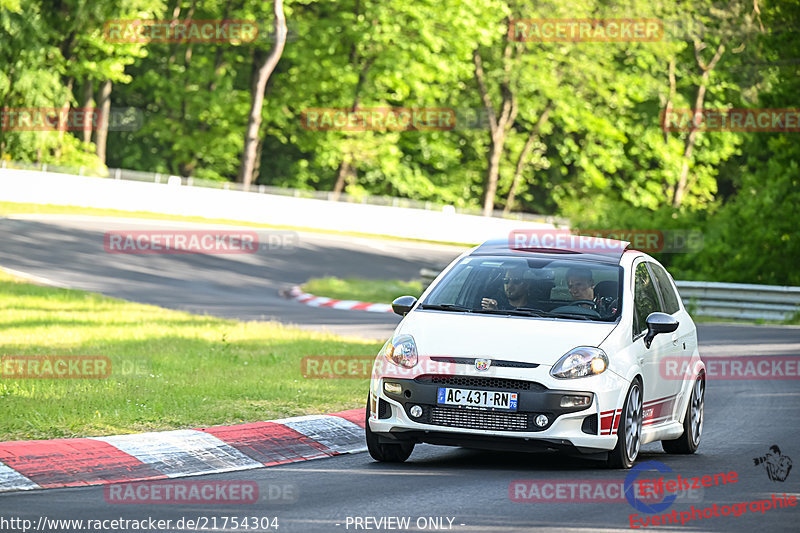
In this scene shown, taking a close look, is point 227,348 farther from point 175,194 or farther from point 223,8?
point 223,8

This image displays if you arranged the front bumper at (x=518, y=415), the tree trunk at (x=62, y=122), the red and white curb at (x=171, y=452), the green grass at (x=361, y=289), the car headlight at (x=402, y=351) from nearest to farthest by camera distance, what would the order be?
the red and white curb at (x=171, y=452) → the front bumper at (x=518, y=415) → the car headlight at (x=402, y=351) → the green grass at (x=361, y=289) → the tree trunk at (x=62, y=122)

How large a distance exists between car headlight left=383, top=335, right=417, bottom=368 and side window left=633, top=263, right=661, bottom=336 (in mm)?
1709

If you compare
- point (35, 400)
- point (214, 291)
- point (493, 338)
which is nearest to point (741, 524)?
point (493, 338)

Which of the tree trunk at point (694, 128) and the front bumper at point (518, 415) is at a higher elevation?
the tree trunk at point (694, 128)

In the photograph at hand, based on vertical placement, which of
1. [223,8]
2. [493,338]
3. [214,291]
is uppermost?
[223,8]

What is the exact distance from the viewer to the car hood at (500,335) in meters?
8.50

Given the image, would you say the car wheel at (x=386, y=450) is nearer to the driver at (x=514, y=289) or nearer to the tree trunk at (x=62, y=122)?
the driver at (x=514, y=289)

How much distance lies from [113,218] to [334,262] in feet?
24.5

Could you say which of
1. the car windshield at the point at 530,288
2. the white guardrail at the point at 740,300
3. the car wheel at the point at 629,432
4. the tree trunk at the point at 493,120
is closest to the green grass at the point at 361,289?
the white guardrail at the point at 740,300

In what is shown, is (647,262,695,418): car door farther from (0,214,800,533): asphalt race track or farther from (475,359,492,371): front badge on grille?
(475,359,492,371): front badge on grille

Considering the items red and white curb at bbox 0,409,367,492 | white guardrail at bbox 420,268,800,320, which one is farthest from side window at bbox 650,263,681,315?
white guardrail at bbox 420,268,800,320

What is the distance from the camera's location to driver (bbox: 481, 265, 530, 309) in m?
9.48

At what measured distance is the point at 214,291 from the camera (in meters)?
29.0

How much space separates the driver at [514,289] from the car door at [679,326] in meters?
1.25
